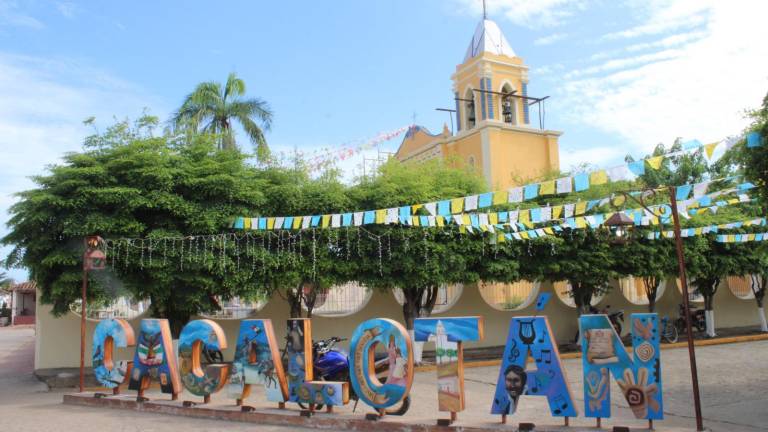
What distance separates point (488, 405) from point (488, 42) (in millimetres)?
20950

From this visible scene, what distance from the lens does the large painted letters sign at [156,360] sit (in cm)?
892

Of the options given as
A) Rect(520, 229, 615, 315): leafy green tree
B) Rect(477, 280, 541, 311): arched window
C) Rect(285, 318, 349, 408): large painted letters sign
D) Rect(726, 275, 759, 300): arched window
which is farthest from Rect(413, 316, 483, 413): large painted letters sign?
Rect(726, 275, 759, 300): arched window

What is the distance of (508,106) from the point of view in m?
27.5

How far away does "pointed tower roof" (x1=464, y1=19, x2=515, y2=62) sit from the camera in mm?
27219

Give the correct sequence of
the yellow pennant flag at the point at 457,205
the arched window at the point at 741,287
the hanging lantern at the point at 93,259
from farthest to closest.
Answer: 1. the arched window at the point at 741,287
2. the yellow pennant flag at the point at 457,205
3. the hanging lantern at the point at 93,259

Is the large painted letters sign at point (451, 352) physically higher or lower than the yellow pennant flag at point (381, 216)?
lower

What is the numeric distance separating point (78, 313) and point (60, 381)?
1926 millimetres

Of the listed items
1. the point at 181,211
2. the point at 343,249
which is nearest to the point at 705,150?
the point at 343,249

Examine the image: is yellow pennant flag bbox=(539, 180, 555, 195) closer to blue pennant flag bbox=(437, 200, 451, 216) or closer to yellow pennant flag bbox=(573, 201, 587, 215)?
blue pennant flag bbox=(437, 200, 451, 216)

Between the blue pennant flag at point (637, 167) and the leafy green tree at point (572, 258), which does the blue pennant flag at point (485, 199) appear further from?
the leafy green tree at point (572, 258)

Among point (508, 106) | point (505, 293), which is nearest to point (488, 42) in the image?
point (508, 106)

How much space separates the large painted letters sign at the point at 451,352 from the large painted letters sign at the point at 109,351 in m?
4.84

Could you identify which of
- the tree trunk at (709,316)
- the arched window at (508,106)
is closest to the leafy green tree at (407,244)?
the tree trunk at (709,316)

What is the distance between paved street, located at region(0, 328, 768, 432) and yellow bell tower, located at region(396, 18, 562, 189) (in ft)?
44.5
